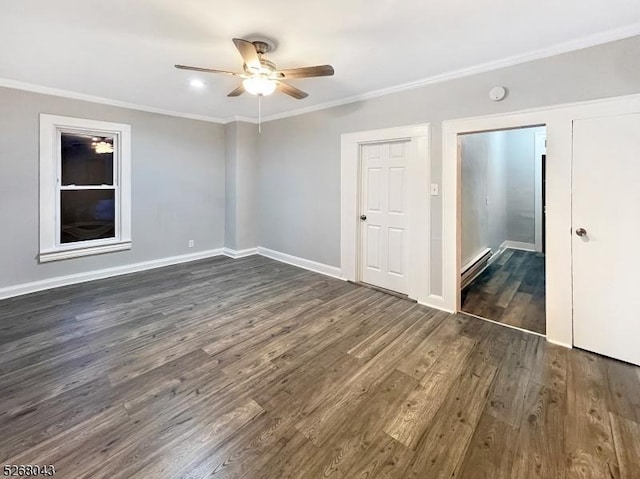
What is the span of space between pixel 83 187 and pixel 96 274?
1253 millimetres

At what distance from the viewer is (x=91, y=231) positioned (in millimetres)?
4547

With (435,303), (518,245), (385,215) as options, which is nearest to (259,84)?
(385,215)

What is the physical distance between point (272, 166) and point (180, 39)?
3.07m

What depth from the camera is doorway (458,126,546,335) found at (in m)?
3.65

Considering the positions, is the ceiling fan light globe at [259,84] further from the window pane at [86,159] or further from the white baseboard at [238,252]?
the white baseboard at [238,252]

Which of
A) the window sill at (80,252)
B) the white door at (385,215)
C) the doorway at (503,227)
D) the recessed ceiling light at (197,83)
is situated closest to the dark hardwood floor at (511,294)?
the doorway at (503,227)

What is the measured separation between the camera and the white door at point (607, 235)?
240 centimetres

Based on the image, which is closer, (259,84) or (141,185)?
(259,84)

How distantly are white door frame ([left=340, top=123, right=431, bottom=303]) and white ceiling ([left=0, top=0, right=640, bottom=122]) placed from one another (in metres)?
0.61

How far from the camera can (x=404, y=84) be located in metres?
3.57

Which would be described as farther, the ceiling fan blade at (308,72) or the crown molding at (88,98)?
the crown molding at (88,98)

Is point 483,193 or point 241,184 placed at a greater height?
point 241,184

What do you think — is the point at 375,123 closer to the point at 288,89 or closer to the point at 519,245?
the point at 288,89

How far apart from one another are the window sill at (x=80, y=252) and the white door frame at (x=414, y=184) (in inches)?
138
